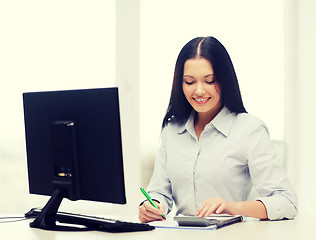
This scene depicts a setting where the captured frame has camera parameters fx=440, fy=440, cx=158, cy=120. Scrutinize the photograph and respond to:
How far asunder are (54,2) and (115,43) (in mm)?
513

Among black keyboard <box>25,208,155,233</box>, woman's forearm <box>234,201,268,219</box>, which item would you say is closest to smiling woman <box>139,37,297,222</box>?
woman's forearm <box>234,201,268,219</box>

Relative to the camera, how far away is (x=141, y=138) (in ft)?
10.7

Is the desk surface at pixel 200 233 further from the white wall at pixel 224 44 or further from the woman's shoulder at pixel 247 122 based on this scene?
the white wall at pixel 224 44

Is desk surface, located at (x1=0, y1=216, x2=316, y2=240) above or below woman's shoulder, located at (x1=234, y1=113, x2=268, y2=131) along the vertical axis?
below

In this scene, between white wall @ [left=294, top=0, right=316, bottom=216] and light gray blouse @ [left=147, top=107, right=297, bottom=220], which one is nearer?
light gray blouse @ [left=147, top=107, right=297, bottom=220]

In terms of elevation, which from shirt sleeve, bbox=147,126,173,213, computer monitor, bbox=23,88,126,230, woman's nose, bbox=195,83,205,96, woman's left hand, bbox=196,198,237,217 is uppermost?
woman's nose, bbox=195,83,205,96

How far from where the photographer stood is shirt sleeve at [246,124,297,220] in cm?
159

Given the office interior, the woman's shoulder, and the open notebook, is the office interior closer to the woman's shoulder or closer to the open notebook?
the woman's shoulder

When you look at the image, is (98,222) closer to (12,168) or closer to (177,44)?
(12,168)

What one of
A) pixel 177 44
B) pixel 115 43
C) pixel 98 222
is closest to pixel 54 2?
pixel 115 43

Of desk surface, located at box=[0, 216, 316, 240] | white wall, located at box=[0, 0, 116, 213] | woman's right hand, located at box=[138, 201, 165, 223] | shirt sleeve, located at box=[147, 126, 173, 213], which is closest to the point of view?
desk surface, located at box=[0, 216, 316, 240]

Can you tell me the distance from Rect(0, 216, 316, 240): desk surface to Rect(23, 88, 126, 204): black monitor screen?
126 millimetres

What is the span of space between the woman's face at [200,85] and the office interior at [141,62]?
4.45 feet

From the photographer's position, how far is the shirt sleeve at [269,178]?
5.23ft
